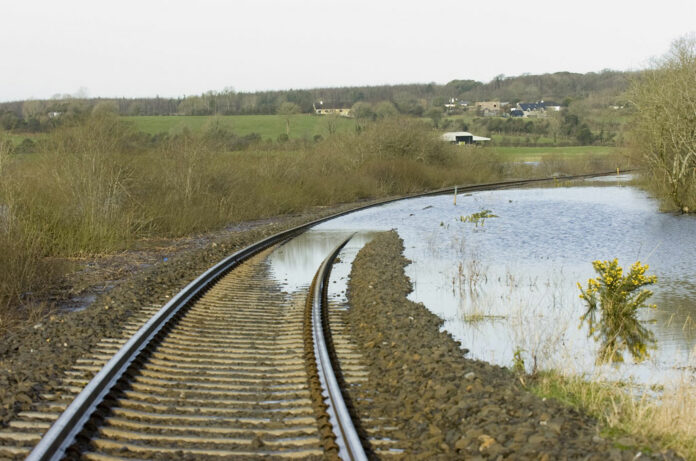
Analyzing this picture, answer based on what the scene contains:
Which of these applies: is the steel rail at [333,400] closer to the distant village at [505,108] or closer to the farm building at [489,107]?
the distant village at [505,108]

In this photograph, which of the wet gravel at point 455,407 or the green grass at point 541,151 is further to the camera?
the green grass at point 541,151

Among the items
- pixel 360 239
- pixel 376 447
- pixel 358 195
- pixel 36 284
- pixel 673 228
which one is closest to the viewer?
pixel 376 447

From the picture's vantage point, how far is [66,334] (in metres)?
8.99

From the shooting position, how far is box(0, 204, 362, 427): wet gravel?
6633mm

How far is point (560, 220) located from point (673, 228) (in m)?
4.77

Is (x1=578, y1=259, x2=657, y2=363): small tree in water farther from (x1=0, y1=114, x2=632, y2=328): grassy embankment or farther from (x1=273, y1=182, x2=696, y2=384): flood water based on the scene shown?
(x1=0, y1=114, x2=632, y2=328): grassy embankment

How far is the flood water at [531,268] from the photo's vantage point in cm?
985

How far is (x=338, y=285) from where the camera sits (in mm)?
13969

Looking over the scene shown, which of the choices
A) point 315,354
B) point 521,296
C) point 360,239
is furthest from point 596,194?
point 315,354

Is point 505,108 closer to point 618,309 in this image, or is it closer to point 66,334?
point 618,309

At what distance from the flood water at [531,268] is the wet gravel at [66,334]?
251 centimetres

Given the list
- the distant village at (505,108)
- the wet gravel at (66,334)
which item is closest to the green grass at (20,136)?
the wet gravel at (66,334)

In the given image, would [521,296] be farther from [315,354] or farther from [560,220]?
[560,220]

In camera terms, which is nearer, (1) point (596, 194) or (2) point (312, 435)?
(2) point (312, 435)
